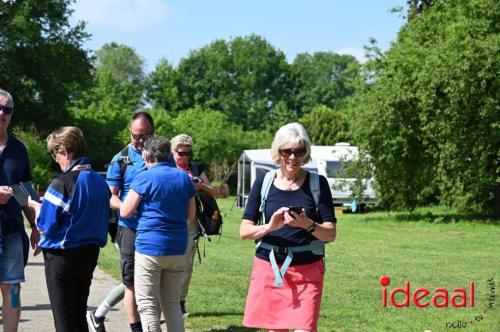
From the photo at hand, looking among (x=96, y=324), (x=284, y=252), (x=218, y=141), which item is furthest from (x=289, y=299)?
(x=218, y=141)

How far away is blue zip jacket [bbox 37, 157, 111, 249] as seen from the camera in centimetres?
586

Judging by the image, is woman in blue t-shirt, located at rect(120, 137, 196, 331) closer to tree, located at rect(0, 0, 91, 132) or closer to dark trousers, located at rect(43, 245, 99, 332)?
dark trousers, located at rect(43, 245, 99, 332)

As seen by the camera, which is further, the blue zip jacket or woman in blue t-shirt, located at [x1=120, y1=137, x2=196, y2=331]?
woman in blue t-shirt, located at [x1=120, y1=137, x2=196, y2=331]

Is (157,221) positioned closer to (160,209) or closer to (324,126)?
(160,209)

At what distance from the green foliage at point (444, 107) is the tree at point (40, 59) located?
25.4 m

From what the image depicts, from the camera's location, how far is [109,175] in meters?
7.46

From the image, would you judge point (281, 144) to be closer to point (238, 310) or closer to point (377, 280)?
point (238, 310)

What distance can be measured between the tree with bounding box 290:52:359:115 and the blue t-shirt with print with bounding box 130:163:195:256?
8337cm

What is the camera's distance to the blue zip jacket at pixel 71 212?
586cm

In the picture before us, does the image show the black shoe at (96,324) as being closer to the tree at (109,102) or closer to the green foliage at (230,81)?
the tree at (109,102)

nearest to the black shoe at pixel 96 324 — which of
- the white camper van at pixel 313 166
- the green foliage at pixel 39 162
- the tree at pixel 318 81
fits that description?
the green foliage at pixel 39 162

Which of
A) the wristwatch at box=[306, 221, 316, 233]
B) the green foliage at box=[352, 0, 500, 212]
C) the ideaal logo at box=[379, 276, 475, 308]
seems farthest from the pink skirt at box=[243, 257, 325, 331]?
the green foliage at box=[352, 0, 500, 212]

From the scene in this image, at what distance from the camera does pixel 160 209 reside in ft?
21.3

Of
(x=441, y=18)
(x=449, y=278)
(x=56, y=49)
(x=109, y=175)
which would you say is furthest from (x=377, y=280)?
(x=56, y=49)
